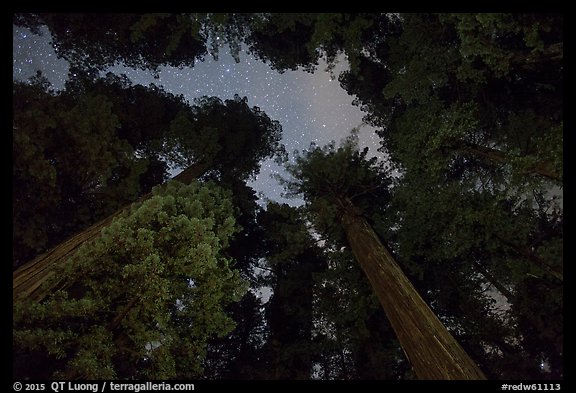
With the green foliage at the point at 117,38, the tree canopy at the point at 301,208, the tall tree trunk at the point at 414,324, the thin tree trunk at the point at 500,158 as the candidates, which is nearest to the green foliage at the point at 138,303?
the tree canopy at the point at 301,208

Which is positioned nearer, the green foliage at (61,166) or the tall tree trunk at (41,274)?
the tall tree trunk at (41,274)

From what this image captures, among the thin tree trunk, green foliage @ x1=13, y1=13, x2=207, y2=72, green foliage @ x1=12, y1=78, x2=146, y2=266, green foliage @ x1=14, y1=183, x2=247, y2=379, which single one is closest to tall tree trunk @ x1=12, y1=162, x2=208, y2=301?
green foliage @ x1=14, y1=183, x2=247, y2=379

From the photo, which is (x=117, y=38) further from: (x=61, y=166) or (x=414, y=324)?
(x=414, y=324)

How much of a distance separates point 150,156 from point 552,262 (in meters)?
12.2

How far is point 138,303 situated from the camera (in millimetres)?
4648

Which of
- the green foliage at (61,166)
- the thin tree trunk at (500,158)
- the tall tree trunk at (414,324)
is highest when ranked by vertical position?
the green foliage at (61,166)

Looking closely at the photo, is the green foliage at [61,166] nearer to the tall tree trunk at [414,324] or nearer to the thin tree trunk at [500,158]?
the tall tree trunk at [414,324]

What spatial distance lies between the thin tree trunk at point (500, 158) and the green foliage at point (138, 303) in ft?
20.0

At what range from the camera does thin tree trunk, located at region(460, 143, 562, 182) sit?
5855mm

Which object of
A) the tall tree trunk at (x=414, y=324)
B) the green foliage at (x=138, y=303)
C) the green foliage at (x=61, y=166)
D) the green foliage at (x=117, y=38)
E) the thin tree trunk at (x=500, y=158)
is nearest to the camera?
the green foliage at (x=138, y=303)

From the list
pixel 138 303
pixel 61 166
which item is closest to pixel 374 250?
pixel 138 303

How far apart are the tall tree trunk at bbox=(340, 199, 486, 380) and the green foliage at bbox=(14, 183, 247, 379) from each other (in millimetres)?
2878

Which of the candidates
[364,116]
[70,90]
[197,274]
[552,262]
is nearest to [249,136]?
[364,116]

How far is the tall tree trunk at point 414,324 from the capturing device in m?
4.18
